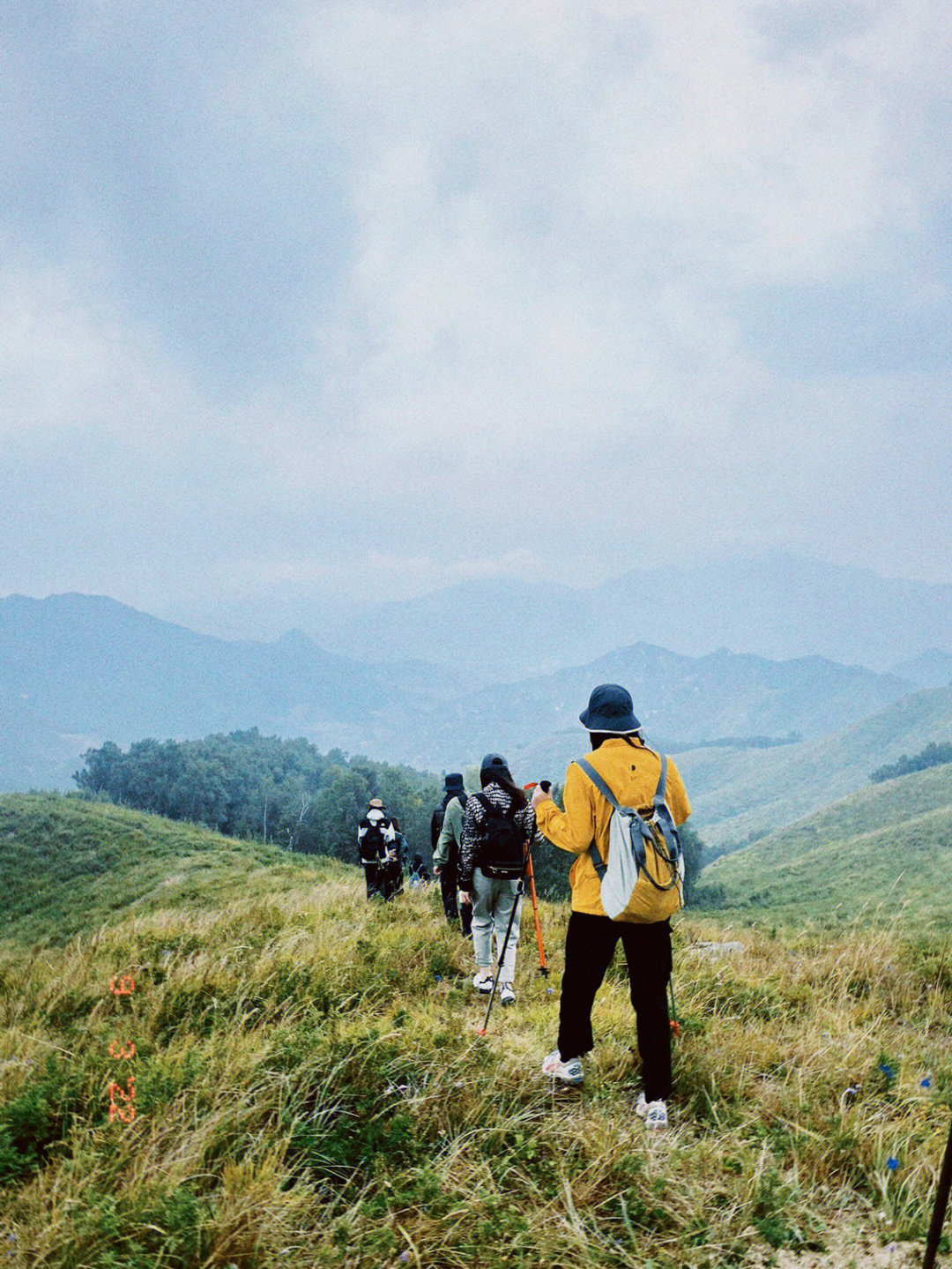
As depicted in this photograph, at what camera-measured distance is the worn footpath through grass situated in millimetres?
2781

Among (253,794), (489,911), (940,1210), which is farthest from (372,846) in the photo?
(253,794)

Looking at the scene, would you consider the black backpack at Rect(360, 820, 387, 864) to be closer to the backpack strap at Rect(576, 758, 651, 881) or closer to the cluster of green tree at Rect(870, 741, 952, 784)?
the backpack strap at Rect(576, 758, 651, 881)

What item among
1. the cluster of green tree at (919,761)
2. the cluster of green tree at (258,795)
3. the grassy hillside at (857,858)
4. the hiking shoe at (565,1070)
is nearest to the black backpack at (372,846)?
the hiking shoe at (565,1070)

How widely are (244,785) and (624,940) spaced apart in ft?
342

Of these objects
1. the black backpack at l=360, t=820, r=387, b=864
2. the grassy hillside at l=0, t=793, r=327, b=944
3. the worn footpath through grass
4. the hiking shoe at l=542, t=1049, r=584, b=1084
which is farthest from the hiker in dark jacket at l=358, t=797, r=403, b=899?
the grassy hillside at l=0, t=793, r=327, b=944

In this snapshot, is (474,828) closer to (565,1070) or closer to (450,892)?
(565,1070)

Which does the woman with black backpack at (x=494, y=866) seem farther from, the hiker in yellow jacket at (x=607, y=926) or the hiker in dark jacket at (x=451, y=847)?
the hiker in yellow jacket at (x=607, y=926)

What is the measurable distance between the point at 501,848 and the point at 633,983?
6.90ft

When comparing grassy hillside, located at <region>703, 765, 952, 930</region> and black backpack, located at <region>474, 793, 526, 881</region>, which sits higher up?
black backpack, located at <region>474, 793, 526, 881</region>

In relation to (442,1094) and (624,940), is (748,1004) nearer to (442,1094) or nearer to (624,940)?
(624,940)

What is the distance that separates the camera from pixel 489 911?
20.3 feet

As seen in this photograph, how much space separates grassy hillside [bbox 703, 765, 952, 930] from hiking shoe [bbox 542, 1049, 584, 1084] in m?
40.1

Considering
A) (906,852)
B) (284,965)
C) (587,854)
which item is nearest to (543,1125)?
(587,854)

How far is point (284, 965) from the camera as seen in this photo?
5523mm
